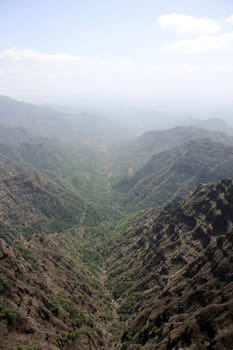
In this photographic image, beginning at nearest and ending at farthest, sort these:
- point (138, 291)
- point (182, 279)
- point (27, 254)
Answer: point (182, 279)
point (27, 254)
point (138, 291)

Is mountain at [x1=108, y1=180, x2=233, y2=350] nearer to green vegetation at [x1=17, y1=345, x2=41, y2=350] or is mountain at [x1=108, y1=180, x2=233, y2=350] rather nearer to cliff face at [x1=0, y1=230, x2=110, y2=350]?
cliff face at [x1=0, y1=230, x2=110, y2=350]

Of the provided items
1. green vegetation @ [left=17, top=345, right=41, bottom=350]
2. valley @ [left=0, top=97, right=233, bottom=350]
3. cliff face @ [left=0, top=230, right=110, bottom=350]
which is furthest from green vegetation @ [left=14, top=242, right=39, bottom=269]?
green vegetation @ [left=17, top=345, right=41, bottom=350]

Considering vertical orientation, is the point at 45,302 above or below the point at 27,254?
below

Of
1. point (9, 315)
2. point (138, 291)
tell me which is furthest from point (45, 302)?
point (138, 291)

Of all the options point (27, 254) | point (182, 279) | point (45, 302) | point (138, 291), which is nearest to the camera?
point (45, 302)

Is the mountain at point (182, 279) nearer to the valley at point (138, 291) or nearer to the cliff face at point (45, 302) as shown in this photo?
the valley at point (138, 291)

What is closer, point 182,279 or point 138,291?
point 182,279

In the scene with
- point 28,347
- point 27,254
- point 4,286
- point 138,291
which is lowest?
point 138,291

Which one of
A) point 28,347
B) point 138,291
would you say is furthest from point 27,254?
point 28,347

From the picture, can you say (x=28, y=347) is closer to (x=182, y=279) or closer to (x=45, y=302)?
(x=45, y=302)

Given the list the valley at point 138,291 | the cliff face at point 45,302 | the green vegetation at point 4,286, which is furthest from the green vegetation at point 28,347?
the green vegetation at point 4,286
